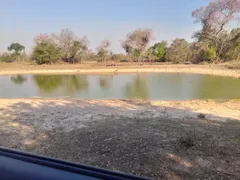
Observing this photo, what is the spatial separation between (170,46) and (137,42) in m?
5.11

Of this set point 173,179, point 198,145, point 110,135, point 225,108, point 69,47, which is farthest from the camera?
point 69,47

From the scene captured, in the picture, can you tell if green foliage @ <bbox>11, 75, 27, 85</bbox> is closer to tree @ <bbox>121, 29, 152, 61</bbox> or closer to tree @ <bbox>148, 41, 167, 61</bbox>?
tree @ <bbox>121, 29, 152, 61</bbox>

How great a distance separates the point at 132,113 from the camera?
6.23 m

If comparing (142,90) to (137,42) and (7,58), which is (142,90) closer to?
(137,42)

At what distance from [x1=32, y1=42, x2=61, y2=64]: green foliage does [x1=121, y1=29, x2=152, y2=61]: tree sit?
34.5 feet

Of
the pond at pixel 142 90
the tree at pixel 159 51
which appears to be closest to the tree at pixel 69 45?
the tree at pixel 159 51

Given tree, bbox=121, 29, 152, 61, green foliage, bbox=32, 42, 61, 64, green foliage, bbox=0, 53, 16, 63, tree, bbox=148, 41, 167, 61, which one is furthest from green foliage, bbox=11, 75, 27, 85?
green foliage, bbox=0, 53, 16, 63

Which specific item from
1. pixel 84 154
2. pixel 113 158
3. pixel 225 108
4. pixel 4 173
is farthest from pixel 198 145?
pixel 225 108

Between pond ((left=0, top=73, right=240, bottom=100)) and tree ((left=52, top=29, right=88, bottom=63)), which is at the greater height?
tree ((left=52, top=29, right=88, bottom=63))

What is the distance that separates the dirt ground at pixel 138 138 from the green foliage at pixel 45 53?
2946 centimetres

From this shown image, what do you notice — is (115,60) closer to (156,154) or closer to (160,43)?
(160,43)

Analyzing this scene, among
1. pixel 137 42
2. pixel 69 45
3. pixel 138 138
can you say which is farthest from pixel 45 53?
pixel 138 138

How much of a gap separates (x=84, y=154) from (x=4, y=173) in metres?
2.51

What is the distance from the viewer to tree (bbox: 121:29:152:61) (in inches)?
1282
